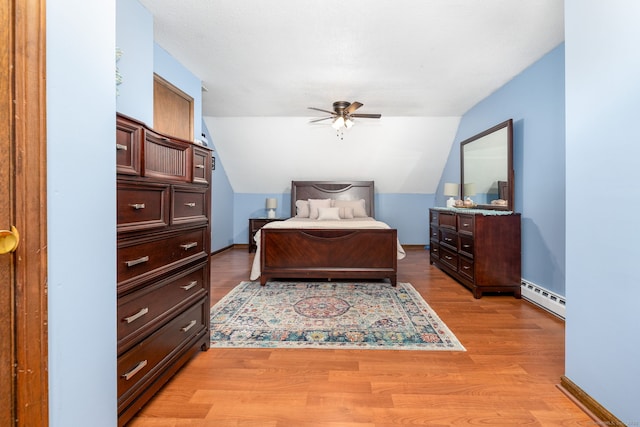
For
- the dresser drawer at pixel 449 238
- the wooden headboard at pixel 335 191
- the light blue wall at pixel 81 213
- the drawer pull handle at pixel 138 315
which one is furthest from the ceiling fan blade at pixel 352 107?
the drawer pull handle at pixel 138 315

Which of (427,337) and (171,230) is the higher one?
(171,230)

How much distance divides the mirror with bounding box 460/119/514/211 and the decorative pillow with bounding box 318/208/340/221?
6.58 ft

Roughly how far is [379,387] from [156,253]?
1.42 metres

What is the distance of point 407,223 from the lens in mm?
6535

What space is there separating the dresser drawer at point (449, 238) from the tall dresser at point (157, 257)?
124 inches

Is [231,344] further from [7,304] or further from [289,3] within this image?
[289,3]

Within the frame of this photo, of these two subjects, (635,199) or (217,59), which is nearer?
(635,199)

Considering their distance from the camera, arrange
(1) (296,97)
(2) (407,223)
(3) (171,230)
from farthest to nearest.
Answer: (2) (407,223) < (1) (296,97) < (3) (171,230)

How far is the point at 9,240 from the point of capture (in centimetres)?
74

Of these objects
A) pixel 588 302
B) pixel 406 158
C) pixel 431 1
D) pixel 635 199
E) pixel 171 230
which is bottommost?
pixel 588 302

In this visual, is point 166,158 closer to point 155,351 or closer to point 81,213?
point 81,213

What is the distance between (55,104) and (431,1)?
239cm

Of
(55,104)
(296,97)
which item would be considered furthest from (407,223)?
(55,104)

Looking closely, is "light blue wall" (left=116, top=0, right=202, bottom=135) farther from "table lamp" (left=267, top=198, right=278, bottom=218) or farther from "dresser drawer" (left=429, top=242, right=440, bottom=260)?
"dresser drawer" (left=429, top=242, right=440, bottom=260)
